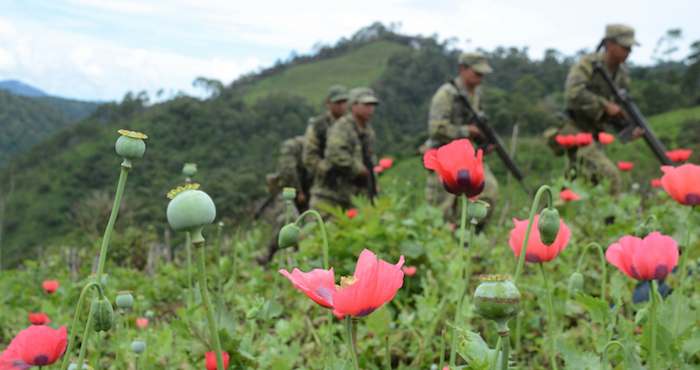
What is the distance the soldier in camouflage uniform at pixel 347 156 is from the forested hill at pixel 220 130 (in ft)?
81.1

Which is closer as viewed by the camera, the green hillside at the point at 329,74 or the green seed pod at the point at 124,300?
the green seed pod at the point at 124,300

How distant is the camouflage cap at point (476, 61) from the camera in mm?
5645

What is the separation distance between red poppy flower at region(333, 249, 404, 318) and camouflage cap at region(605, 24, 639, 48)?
207 inches

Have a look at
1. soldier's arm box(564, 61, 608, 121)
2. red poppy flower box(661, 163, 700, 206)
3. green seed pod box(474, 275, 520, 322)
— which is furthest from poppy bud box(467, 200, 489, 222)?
soldier's arm box(564, 61, 608, 121)

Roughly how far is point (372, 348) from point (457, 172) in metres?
1.32

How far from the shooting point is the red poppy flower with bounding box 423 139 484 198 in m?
1.25

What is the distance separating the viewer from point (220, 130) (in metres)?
53.0

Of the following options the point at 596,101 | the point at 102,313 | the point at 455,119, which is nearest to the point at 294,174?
the point at 455,119

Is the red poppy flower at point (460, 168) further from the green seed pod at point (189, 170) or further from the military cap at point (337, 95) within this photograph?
the military cap at point (337, 95)

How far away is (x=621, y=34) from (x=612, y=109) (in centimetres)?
62

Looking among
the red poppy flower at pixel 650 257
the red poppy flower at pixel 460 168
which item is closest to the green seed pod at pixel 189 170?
the red poppy flower at pixel 460 168

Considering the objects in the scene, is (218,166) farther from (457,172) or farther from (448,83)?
(457,172)

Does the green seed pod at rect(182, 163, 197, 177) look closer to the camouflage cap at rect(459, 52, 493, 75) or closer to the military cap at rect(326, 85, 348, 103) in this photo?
the camouflage cap at rect(459, 52, 493, 75)

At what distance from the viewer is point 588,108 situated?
5691mm
